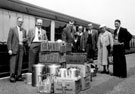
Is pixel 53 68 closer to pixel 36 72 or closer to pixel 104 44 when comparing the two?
pixel 36 72

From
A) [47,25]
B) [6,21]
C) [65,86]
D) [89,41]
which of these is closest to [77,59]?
[65,86]

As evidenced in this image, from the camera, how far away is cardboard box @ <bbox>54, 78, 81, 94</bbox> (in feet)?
18.7

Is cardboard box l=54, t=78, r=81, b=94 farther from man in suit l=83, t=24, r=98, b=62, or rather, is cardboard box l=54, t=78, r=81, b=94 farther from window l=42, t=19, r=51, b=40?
man in suit l=83, t=24, r=98, b=62

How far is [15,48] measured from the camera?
753 cm

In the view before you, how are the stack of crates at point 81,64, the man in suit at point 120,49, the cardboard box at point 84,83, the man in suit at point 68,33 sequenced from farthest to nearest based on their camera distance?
the man in suit at point 68,33 < the man in suit at point 120,49 < the stack of crates at point 81,64 < the cardboard box at point 84,83

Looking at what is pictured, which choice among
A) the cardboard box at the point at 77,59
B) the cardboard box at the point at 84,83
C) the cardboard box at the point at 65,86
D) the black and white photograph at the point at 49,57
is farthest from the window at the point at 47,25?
the cardboard box at the point at 65,86

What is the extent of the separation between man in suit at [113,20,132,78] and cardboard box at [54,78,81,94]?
3178 millimetres

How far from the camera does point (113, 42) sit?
30.2 feet

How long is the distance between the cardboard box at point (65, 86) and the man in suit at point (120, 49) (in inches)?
125

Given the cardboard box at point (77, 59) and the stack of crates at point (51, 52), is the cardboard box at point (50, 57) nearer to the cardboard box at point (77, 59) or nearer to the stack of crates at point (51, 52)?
the stack of crates at point (51, 52)

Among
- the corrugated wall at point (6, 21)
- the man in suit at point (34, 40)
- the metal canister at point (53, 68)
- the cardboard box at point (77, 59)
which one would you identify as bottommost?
the metal canister at point (53, 68)

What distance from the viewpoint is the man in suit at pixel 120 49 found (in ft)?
28.6

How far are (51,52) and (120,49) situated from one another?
2.78 meters

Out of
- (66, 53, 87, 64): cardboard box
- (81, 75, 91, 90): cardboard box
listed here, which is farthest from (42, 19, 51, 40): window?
(81, 75, 91, 90): cardboard box
